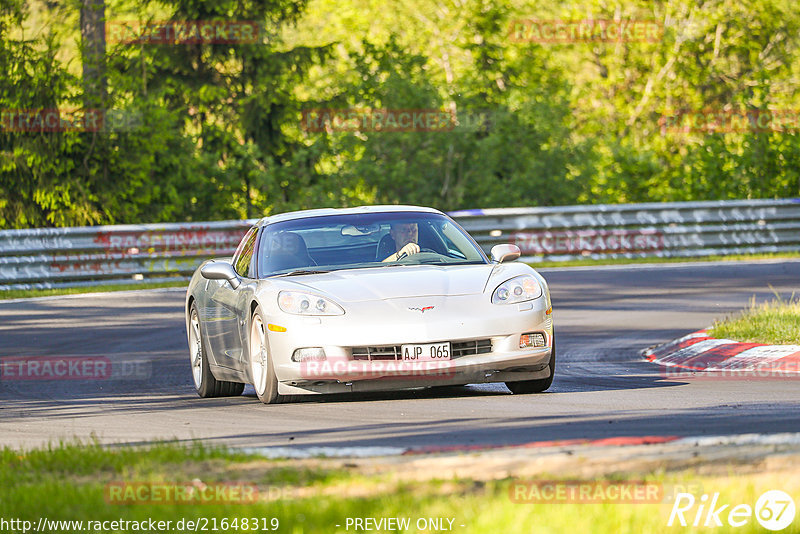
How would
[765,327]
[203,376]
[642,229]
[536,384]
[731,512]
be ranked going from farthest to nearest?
[642,229] → [765,327] → [203,376] → [536,384] → [731,512]

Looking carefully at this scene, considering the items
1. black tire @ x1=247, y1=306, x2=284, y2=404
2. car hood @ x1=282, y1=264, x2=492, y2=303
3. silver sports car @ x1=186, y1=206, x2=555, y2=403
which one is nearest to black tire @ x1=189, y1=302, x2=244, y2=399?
silver sports car @ x1=186, y1=206, x2=555, y2=403

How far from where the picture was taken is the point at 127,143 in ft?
82.9

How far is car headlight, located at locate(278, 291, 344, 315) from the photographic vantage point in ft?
31.2

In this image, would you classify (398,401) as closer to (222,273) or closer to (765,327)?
(222,273)

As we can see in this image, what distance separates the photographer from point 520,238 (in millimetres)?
24516

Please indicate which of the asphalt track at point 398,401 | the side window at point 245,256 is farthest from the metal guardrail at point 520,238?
the side window at point 245,256

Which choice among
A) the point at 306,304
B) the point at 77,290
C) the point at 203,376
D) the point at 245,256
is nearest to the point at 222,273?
the point at 245,256

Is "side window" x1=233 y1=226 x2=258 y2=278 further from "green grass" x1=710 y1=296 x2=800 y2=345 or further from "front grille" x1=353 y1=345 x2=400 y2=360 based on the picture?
"green grass" x1=710 y1=296 x2=800 y2=345

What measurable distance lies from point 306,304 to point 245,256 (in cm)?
185

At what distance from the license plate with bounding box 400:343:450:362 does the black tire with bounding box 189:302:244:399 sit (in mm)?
2117

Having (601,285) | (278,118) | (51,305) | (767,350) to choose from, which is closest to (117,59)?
(278,118)

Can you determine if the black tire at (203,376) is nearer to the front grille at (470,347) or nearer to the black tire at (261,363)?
the black tire at (261,363)

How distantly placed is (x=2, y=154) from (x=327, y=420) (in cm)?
1706

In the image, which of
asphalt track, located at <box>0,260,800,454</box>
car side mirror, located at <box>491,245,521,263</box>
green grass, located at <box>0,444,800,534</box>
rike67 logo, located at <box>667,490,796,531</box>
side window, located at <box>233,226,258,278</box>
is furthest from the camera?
side window, located at <box>233,226,258,278</box>
